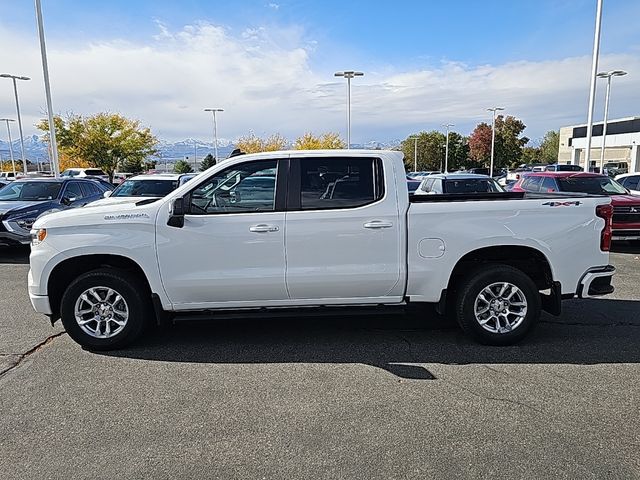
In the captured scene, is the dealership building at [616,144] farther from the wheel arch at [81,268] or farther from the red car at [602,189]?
the wheel arch at [81,268]

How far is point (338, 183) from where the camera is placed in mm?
4805

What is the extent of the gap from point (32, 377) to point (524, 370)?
14.2 ft

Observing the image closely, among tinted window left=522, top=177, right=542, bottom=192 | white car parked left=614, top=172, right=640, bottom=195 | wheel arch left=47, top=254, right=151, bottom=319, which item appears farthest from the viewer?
white car parked left=614, top=172, right=640, bottom=195

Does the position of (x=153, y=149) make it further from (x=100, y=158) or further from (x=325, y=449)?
(x=325, y=449)

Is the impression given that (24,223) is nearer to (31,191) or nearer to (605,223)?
(31,191)

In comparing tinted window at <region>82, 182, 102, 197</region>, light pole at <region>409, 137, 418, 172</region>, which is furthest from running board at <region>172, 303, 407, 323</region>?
light pole at <region>409, 137, 418, 172</region>

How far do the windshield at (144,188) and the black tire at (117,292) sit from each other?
7.46 m

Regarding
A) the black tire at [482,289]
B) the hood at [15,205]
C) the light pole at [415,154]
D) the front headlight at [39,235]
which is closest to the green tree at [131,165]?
the hood at [15,205]

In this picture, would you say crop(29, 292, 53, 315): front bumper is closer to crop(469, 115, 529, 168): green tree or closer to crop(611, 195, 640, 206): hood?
crop(611, 195, 640, 206): hood

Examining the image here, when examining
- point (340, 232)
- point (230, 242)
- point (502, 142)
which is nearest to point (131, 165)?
point (230, 242)

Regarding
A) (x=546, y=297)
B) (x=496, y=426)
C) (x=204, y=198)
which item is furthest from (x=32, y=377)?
(x=546, y=297)

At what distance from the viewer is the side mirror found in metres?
4.59

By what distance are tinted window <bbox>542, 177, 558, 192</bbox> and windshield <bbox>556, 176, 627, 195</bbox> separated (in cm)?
11

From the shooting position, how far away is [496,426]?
342 cm
